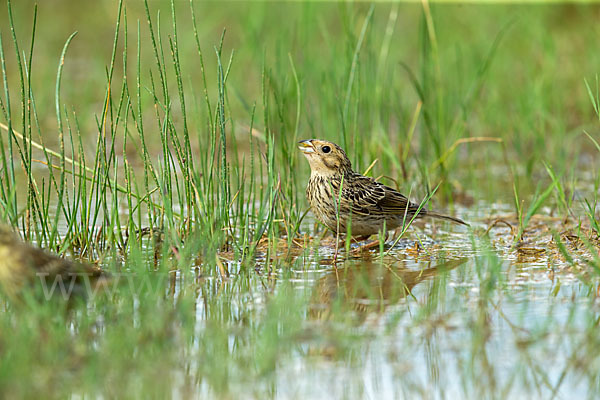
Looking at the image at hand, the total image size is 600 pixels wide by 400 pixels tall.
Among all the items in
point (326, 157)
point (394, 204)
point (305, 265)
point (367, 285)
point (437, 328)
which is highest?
point (326, 157)

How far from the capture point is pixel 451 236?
658cm

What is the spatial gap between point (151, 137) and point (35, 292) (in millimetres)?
6069

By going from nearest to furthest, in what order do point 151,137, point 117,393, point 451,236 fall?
point 117,393, point 451,236, point 151,137

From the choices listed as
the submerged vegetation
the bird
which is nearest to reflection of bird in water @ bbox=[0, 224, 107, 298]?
the submerged vegetation

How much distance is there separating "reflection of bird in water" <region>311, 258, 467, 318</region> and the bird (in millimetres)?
523

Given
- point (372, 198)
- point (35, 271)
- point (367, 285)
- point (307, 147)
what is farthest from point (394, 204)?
point (35, 271)

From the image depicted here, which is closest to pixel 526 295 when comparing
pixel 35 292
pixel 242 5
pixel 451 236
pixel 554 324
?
pixel 554 324

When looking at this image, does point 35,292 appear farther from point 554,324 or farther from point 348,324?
point 554,324

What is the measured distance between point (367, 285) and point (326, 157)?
1682 millimetres

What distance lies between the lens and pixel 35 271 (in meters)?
4.44

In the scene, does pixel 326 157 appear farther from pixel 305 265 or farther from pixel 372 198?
pixel 305 265

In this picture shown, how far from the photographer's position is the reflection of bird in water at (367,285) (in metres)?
4.75

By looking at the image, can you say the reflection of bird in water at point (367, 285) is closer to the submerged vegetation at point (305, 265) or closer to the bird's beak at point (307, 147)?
the submerged vegetation at point (305, 265)

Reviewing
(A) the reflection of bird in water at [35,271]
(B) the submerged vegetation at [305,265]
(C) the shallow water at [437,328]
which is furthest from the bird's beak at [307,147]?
(A) the reflection of bird in water at [35,271]
